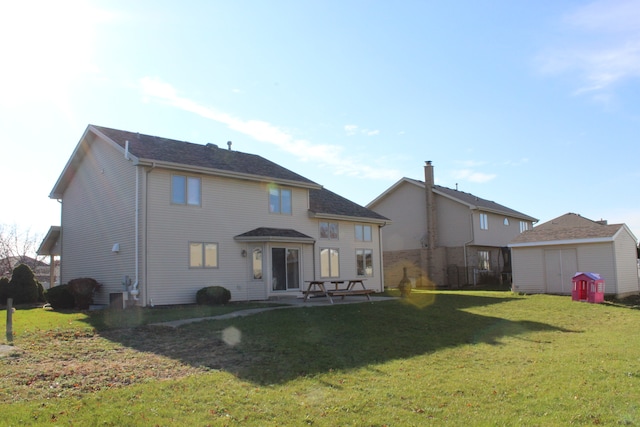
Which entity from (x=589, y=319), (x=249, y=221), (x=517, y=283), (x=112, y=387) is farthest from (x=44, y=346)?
(x=517, y=283)

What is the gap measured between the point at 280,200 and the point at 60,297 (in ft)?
30.2

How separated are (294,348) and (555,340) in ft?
21.6

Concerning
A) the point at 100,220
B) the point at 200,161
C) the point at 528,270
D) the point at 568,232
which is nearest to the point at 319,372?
the point at 200,161

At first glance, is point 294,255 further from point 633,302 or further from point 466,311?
point 633,302

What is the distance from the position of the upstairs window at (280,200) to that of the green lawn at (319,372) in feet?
25.8

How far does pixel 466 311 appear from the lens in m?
16.8

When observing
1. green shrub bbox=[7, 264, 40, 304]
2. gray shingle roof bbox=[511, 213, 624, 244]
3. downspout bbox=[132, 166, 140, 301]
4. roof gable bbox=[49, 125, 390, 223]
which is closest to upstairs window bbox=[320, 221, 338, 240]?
roof gable bbox=[49, 125, 390, 223]

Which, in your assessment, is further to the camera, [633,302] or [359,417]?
[633,302]

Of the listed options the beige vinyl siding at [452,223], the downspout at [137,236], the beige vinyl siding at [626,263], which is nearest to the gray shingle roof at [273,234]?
the downspout at [137,236]

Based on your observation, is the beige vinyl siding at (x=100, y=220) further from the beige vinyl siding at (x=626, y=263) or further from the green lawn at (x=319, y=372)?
the beige vinyl siding at (x=626, y=263)

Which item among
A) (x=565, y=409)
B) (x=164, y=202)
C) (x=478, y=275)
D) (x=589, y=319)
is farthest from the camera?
(x=478, y=275)

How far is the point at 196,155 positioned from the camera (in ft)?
67.6

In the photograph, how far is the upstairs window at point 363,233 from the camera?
25927 mm

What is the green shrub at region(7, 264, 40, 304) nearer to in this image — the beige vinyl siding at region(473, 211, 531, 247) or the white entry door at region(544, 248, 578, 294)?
the white entry door at region(544, 248, 578, 294)
